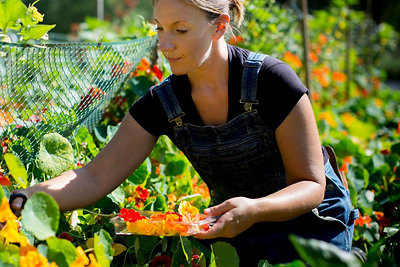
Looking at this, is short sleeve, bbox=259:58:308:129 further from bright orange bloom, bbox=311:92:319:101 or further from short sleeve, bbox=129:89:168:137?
bright orange bloom, bbox=311:92:319:101

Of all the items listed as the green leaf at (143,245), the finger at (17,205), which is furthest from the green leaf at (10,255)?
the green leaf at (143,245)

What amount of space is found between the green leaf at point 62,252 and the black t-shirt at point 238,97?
1.86 ft

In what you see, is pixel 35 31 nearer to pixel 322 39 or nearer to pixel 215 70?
pixel 215 70

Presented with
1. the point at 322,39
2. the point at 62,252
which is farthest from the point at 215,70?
the point at 322,39

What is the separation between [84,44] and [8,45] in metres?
0.35

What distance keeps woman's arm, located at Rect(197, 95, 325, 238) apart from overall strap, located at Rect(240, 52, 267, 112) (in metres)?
0.11

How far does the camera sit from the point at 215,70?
1.60 meters

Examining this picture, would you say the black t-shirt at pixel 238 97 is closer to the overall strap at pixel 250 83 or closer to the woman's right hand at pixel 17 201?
the overall strap at pixel 250 83

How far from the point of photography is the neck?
158 centimetres

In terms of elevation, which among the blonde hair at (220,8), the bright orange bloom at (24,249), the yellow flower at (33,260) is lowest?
the bright orange bloom at (24,249)

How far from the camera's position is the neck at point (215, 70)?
1.58 m

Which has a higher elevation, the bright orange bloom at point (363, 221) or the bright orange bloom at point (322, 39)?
the bright orange bloom at point (363, 221)

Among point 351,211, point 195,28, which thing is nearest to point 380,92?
point 351,211

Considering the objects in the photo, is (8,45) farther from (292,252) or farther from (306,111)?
(292,252)
